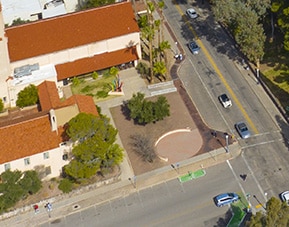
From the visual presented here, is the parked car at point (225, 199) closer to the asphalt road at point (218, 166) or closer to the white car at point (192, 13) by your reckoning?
the asphalt road at point (218, 166)

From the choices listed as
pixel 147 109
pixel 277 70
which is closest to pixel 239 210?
pixel 147 109

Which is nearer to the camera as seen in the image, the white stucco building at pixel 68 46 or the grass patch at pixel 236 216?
the grass patch at pixel 236 216

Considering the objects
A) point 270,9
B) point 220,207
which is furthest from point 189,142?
point 270,9

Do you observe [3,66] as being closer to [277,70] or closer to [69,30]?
[69,30]

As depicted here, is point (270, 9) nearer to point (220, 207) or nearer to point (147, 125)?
point (147, 125)

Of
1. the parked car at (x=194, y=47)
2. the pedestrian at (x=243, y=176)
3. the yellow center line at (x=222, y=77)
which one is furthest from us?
the parked car at (x=194, y=47)

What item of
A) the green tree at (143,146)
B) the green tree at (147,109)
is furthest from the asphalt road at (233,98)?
the green tree at (143,146)

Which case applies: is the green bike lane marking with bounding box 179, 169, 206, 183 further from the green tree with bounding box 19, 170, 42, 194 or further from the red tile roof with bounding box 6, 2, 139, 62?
→ the red tile roof with bounding box 6, 2, 139, 62
